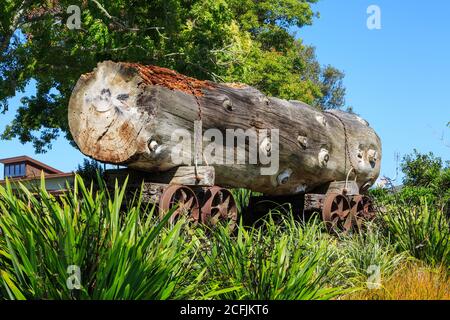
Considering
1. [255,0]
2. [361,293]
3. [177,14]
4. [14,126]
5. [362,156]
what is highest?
[255,0]

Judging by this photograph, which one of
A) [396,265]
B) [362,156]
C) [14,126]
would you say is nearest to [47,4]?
[14,126]

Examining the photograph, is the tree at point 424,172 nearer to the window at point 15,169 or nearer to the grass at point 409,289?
the grass at point 409,289

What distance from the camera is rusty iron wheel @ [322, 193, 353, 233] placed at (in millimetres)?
11663

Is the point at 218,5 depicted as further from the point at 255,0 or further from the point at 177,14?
the point at 255,0

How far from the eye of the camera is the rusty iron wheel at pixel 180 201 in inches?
343

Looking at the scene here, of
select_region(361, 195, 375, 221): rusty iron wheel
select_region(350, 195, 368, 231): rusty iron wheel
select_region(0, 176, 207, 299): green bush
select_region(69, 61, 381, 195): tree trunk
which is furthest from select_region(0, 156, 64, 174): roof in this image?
select_region(0, 176, 207, 299): green bush

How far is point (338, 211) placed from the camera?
1195 centimetres

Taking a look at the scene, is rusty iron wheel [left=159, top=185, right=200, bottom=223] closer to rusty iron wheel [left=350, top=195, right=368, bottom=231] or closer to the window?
rusty iron wheel [left=350, top=195, right=368, bottom=231]

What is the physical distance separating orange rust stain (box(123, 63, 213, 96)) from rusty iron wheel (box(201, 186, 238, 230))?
1370 mm

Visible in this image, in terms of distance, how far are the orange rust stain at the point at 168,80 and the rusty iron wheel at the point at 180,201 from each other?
134cm

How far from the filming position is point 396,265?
312 inches

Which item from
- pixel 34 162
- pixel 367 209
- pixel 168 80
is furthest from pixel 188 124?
pixel 34 162
